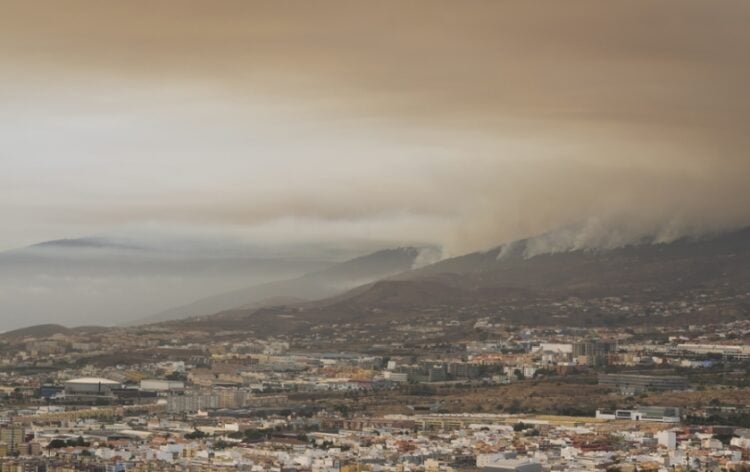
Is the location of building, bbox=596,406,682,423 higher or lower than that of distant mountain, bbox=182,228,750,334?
lower

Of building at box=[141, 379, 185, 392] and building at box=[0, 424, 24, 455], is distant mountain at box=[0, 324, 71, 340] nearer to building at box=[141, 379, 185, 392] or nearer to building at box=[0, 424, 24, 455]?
building at box=[141, 379, 185, 392]

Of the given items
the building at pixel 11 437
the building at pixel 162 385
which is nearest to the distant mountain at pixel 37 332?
the building at pixel 162 385

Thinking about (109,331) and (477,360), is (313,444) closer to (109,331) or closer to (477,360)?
(477,360)

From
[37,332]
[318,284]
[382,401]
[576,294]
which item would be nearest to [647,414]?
[382,401]

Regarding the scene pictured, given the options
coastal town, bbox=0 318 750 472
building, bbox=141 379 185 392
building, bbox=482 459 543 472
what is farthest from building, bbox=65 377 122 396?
building, bbox=482 459 543 472

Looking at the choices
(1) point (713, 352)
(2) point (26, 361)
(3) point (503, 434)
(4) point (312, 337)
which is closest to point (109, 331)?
(4) point (312, 337)

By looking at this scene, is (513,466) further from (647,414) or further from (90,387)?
(90,387)

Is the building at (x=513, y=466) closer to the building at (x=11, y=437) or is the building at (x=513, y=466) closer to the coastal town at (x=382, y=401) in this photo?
the coastal town at (x=382, y=401)
